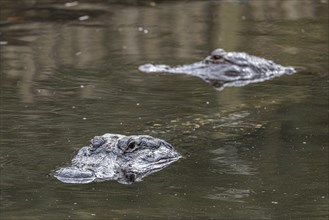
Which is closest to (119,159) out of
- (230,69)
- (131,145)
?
(131,145)

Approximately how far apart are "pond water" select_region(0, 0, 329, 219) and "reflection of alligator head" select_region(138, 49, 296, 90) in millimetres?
235

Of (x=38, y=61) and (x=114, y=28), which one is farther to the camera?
(x=114, y=28)

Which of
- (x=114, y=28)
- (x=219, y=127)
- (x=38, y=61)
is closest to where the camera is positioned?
(x=219, y=127)

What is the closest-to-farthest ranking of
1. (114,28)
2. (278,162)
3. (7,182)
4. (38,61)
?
1. (7,182)
2. (278,162)
3. (38,61)
4. (114,28)

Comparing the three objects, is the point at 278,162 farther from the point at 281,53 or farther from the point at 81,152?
the point at 281,53

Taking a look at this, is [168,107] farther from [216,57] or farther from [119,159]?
[119,159]

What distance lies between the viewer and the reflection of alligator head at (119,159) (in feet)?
32.8

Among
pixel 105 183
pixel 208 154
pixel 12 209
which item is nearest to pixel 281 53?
pixel 208 154

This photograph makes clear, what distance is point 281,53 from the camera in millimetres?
16016

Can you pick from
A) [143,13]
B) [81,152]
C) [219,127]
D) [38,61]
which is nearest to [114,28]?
[143,13]

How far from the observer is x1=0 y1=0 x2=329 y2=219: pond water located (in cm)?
935

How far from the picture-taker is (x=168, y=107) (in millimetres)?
12875

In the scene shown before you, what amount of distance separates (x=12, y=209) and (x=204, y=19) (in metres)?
10.0

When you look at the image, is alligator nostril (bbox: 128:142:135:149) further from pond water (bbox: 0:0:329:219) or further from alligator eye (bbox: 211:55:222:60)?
alligator eye (bbox: 211:55:222:60)
